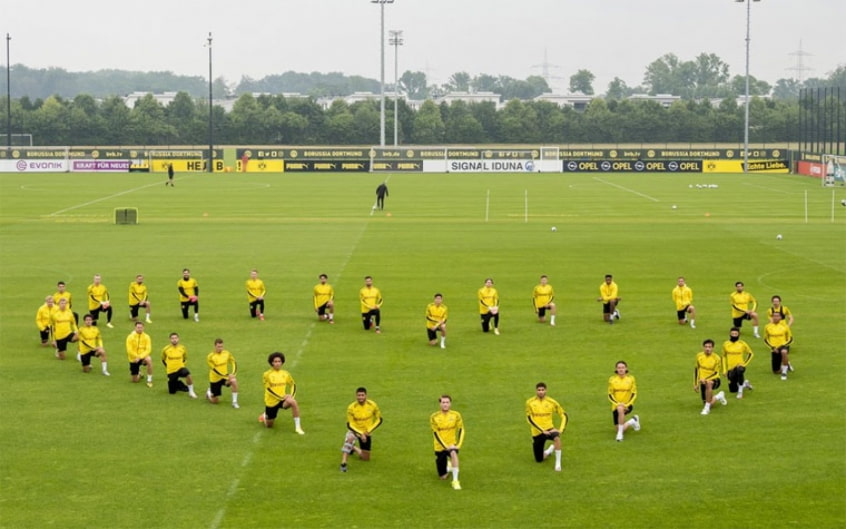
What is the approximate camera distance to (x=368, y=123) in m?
180

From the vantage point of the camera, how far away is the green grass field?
21.2m

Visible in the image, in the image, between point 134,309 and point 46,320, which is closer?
point 46,320

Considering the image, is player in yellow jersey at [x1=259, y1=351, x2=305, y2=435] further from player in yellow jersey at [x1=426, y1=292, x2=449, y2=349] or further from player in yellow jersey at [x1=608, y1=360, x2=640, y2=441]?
player in yellow jersey at [x1=426, y1=292, x2=449, y2=349]

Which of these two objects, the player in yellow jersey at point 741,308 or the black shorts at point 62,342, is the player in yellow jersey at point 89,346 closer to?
the black shorts at point 62,342

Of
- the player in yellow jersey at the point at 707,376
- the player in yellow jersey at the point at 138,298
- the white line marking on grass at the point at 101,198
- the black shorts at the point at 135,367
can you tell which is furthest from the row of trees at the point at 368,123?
the player in yellow jersey at the point at 707,376

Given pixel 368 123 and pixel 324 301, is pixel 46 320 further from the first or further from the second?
pixel 368 123

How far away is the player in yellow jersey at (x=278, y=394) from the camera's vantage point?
83.5 ft

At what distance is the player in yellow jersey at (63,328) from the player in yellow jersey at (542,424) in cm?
1459

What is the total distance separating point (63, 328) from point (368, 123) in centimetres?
14904

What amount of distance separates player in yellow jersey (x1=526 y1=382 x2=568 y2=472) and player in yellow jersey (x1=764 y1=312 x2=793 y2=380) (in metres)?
9.60

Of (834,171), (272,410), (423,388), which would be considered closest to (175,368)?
(272,410)

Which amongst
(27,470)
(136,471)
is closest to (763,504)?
(136,471)

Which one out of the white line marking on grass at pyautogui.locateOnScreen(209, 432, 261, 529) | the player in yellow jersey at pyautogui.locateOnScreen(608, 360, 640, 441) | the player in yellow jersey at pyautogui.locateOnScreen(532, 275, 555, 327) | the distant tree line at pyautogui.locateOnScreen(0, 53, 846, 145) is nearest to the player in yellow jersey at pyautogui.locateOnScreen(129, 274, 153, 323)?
the player in yellow jersey at pyautogui.locateOnScreen(532, 275, 555, 327)

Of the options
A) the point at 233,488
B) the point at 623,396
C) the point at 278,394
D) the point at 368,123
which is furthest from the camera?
the point at 368,123
